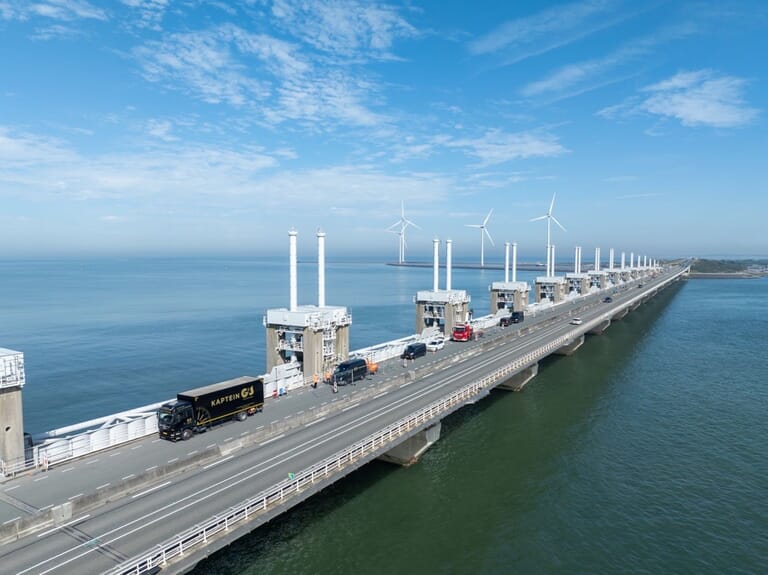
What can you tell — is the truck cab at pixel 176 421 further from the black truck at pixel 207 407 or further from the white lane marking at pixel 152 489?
the white lane marking at pixel 152 489

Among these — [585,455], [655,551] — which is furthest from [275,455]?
[585,455]

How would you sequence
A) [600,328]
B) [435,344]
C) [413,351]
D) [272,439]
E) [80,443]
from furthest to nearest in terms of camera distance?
1. [600,328]
2. [435,344]
3. [413,351]
4. [272,439]
5. [80,443]

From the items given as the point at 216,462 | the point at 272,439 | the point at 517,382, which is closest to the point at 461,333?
the point at 517,382

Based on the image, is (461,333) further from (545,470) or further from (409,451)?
(409,451)

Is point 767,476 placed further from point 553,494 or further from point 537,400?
point 537,400

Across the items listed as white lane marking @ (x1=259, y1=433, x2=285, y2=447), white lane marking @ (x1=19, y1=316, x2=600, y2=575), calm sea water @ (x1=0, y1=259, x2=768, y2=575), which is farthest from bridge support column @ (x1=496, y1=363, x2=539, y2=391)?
white lane marking @ (x1=259, y1=433, x2=285, y2=447)

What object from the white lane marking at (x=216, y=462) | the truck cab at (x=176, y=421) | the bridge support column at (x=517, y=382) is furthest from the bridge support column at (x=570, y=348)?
the truck cab at (x=176, y=421)

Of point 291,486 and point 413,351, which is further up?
point 413,351
